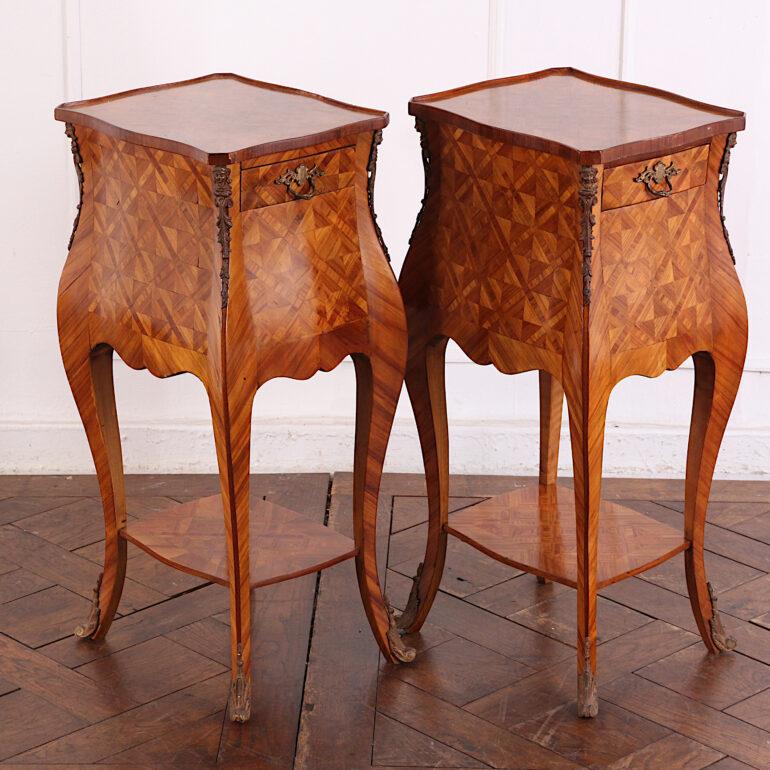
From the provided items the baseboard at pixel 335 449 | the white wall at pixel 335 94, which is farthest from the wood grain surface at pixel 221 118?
the baseboard at pixel 335 449

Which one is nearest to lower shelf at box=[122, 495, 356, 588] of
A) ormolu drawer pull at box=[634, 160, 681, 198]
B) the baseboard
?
the baseboard

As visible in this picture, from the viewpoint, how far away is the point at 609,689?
2.48 meters

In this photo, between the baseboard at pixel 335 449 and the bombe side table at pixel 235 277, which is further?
the baseboard at pixel 335 449

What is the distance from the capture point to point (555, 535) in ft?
8.58

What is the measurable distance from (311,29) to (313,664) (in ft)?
5.15

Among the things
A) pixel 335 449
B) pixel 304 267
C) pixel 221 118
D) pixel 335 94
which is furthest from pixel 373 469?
pixel 335 94

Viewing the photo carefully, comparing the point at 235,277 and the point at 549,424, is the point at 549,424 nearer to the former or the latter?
the point at 549,424

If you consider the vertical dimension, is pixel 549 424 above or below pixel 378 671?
above

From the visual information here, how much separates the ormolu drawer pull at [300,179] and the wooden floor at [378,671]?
92 centimetres

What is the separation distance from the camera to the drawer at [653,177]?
83.4 inches

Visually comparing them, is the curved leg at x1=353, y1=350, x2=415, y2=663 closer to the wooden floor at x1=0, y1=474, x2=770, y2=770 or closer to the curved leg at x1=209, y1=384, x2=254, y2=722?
the wooden floor at x1=0, y1=474, x2=770, y2=770

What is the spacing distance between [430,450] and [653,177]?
72 centimetres

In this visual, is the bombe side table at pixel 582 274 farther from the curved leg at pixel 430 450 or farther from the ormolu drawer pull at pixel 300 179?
the ormolu drawer pull at pixel 300 179

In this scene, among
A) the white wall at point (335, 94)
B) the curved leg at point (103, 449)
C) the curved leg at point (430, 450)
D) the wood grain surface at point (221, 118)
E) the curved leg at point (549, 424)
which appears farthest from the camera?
the white wall at point (335, 94)
